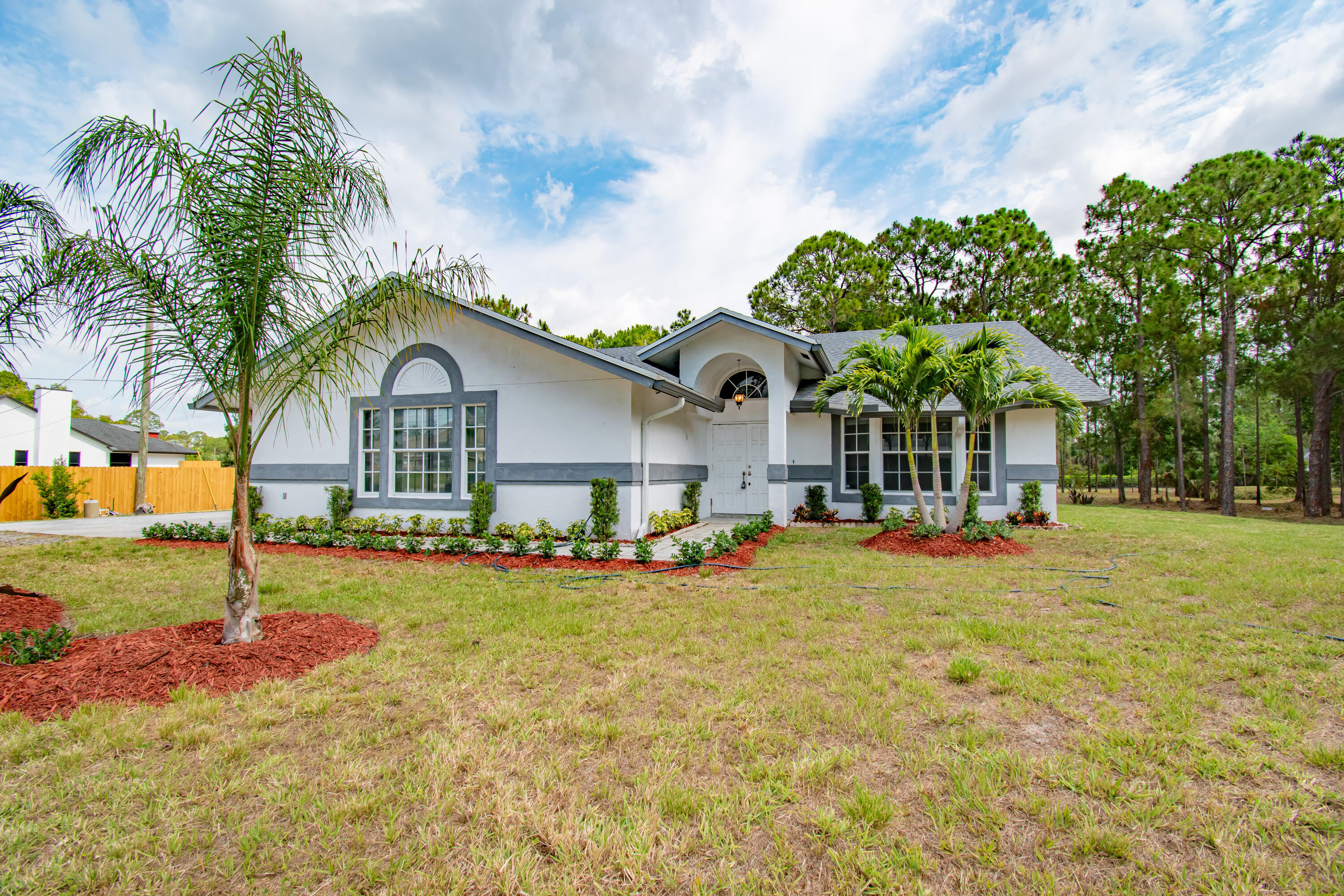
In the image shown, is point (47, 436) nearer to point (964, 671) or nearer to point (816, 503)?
point (816, 503)

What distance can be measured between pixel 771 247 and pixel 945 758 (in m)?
29.0

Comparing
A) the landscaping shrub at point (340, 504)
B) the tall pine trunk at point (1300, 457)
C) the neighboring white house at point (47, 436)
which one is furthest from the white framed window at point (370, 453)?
the tall pine trunk at point (1300, 457)

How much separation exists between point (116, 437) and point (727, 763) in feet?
134

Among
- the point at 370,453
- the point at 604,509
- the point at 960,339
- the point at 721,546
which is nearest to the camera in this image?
the point at 721,546

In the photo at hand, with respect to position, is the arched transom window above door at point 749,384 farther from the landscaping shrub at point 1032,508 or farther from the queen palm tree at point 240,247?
the queen palm tree at point 240,247

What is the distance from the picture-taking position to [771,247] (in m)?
29.2

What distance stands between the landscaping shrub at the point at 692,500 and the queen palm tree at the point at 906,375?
4015 mm

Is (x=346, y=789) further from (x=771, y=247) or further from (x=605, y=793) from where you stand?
(x=771, y=247)

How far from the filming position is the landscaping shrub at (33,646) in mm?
4203

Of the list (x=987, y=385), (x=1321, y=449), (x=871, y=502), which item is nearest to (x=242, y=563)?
(x=987, y=385)

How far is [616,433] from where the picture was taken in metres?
10.3

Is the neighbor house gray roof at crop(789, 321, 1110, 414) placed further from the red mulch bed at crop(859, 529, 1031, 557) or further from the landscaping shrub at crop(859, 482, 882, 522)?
the red mulch bed at crop(859, 529, 1031, 557)

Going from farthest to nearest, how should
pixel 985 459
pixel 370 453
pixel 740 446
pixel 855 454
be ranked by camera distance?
pixel 855 454
pixel 740 446
pixel 985 459
pixel 370 453

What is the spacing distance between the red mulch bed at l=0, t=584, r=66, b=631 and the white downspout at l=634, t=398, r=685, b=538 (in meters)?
7.24
